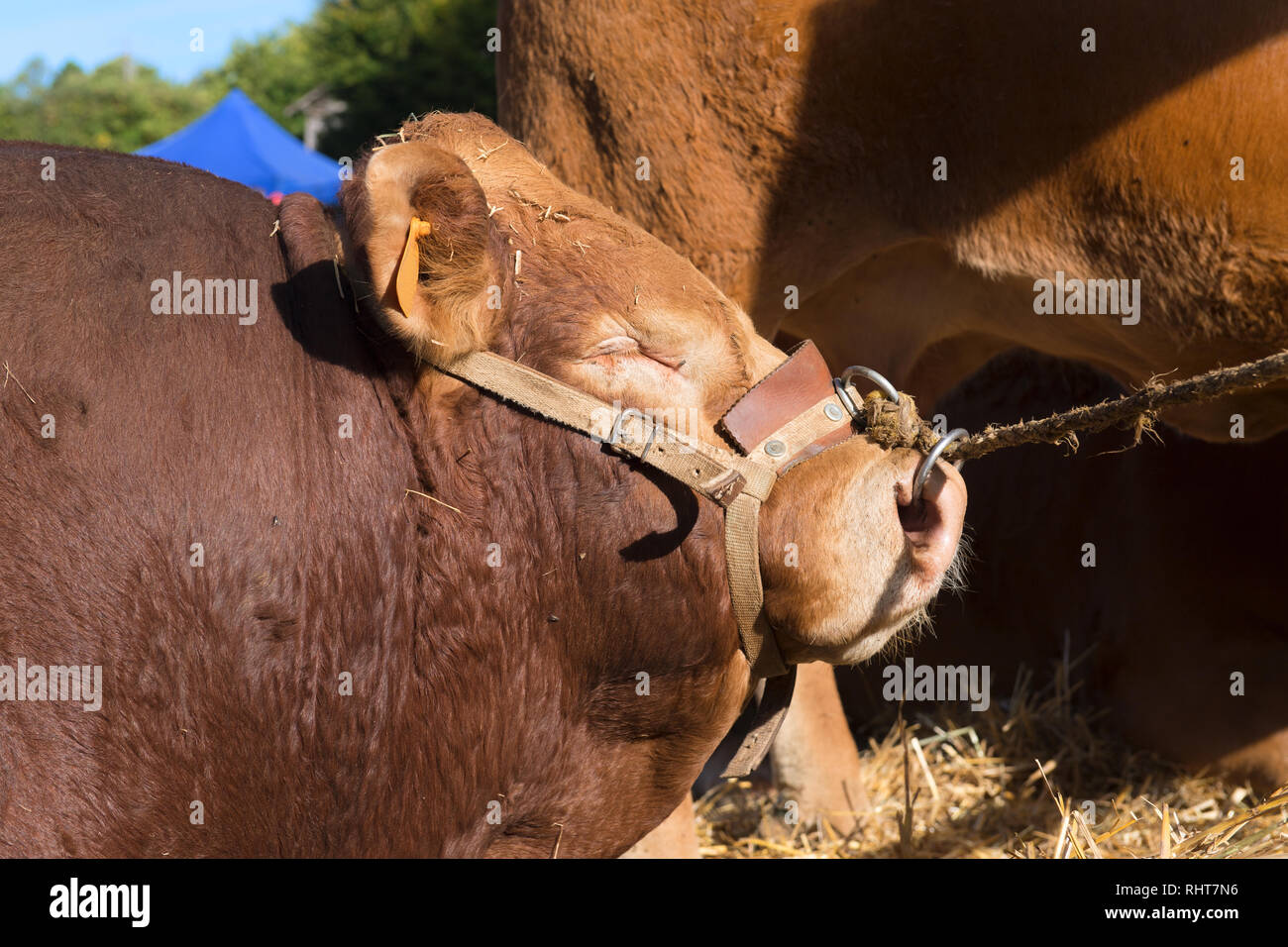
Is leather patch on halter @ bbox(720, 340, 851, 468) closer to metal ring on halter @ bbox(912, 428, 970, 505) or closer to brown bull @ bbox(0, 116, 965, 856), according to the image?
brown bull @ bbox(0, 116, 965, 856)

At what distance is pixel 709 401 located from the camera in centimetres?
211

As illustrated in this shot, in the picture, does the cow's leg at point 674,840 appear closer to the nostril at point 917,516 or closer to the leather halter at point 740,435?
the leather halter at point 740,435

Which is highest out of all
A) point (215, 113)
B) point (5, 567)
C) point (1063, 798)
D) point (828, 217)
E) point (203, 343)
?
point (215, 113)

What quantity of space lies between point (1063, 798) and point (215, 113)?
1094cm

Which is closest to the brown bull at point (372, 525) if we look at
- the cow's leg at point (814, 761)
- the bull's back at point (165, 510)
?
the bull's back at point (165, 510)

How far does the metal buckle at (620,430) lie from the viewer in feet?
6.58

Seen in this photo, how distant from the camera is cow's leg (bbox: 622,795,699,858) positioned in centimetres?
360

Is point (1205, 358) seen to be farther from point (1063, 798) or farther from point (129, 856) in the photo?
point (129, 856)

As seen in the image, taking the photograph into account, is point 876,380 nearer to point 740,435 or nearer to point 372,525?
point 740,435

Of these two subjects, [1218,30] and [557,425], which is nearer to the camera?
[557,425]

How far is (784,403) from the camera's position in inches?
84.2

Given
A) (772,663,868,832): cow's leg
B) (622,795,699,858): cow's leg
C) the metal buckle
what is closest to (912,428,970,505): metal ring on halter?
the metal buckle
